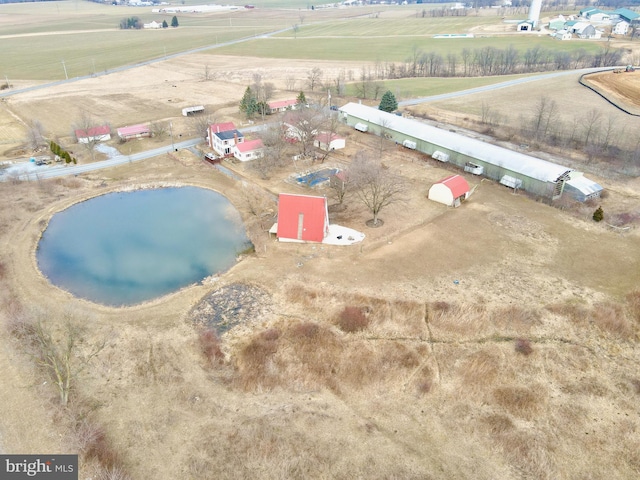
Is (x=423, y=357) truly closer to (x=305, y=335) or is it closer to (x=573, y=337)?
(x=305, y=335)

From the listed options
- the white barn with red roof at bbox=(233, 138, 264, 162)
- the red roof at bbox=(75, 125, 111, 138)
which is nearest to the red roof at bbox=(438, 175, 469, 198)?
the white barn with red roof at bbox=(233, 138, 264, 162)

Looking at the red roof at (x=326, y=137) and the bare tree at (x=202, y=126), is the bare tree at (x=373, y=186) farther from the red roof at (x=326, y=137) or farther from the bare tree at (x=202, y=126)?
the bare tree at (x=202, y=126)

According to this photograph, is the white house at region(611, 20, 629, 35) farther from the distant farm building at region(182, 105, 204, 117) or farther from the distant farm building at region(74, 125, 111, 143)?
the distant farm building at region(74, 125, 111, 143)

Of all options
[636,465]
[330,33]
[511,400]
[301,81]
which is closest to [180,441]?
[511,400]

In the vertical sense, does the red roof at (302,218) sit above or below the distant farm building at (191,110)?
below

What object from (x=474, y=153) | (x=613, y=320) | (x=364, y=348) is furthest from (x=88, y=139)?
→ (x=613, y=320)

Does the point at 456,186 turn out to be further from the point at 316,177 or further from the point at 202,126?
the point at 202,126

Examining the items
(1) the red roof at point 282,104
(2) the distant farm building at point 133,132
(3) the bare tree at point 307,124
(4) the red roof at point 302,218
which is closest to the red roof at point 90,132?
(2) the distant farm building at point 133,132
